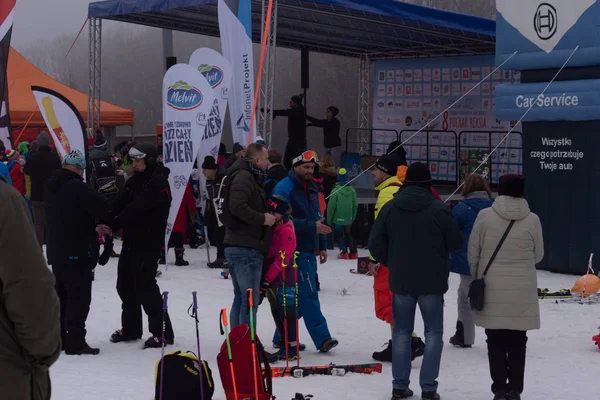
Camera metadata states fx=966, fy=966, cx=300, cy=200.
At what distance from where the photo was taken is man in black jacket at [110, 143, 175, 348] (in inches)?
295

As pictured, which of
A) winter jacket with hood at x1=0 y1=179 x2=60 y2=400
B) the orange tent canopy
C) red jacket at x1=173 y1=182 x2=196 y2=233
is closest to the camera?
winter jacket with hood at x1=0 y1=179 x2=60 y2=400

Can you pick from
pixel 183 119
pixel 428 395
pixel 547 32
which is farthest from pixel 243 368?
pixel 547 32

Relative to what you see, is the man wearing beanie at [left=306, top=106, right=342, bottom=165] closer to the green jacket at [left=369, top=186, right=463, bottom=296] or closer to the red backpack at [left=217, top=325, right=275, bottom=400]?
the green jacket at [left=369, top=186, right=463, bottom=296]

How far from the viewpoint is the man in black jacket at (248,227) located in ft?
22.5

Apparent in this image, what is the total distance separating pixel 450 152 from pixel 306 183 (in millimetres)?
12515

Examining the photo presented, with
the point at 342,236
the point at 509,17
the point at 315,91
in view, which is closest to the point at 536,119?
the point at 509,17

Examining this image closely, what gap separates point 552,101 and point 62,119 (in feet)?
19.1

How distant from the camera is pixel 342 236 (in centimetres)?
1348

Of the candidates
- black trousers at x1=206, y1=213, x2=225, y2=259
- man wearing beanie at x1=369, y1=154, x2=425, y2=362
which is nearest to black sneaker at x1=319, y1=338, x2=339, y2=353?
man wearing beanie at x1=369, y1=154, x2=425, y2=362

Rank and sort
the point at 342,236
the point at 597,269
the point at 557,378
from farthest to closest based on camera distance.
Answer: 1. the point at 342,236
2. the point at 597,269
3. the point at 557,378

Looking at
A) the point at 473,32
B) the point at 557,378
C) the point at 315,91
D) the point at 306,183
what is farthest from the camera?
the point at 315,91

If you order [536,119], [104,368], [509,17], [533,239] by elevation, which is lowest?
[104,368]

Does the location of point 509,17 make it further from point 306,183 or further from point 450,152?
point 450,152

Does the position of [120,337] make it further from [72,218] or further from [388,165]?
[388,165]
